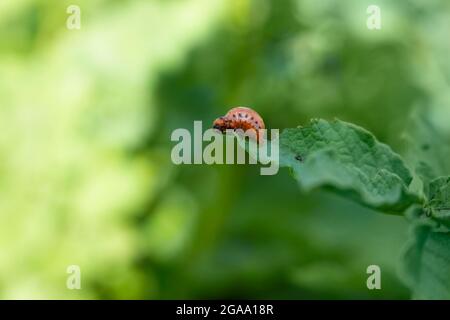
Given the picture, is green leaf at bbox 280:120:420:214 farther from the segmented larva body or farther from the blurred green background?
the blurred green background

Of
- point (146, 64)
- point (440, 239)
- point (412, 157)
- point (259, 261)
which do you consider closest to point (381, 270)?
point (259, 261)

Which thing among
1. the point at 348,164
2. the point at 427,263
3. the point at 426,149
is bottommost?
the point at 427,263

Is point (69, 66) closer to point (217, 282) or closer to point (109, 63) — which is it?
point (109, 63)

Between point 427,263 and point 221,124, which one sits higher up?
point 221,124

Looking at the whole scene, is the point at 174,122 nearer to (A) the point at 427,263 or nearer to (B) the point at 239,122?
(B) the point at 239,122

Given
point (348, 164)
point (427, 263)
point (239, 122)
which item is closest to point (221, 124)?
point (239, 122)

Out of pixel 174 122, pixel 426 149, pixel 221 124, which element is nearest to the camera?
pixel 221 124
